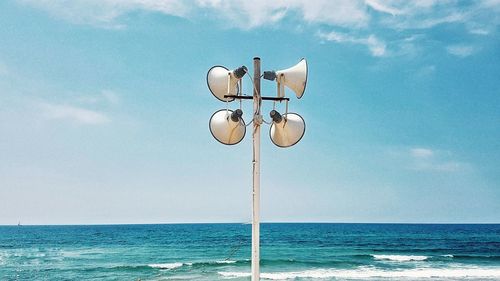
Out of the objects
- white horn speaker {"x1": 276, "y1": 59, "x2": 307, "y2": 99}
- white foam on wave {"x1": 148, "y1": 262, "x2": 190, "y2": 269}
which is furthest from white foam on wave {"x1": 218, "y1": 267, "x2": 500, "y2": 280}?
white horn speaker {"x1": 276, "y1": 59, "x2": 307, "y2": 99}

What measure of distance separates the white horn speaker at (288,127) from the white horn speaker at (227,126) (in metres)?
0.29

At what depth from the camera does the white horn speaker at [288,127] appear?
3955mm

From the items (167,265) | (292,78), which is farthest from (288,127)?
(167,265)

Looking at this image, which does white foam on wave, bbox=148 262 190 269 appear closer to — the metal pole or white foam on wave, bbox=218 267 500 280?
white foam on wave, bbox=218 267 500 280

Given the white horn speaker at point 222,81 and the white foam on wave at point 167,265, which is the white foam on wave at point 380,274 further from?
the white horn speaker at point 222,81

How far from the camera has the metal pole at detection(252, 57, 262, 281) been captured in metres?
3.73

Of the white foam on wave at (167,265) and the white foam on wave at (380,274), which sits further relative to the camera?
the white foam on wave at (167,265)

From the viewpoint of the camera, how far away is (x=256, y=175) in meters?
3.83

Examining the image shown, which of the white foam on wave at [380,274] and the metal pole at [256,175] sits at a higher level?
the metal pole at [256,175]

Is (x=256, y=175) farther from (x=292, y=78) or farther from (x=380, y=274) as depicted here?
(x=380, y=274)

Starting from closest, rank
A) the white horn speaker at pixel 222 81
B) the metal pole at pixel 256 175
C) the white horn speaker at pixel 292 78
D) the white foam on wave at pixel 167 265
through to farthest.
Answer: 1. the metal pole at pixel 256 175
2. the white horn speaker at pixel 222 81
3. the white horn speaker at pixel 292 78
4. the white foam on wave at pixel 167 265

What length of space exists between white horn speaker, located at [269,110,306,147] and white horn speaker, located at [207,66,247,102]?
39cm

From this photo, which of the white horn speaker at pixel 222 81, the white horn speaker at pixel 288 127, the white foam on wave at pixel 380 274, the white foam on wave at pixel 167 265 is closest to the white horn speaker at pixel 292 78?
the white horn speaker at pixel 288 127

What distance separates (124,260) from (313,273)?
1494 cm
